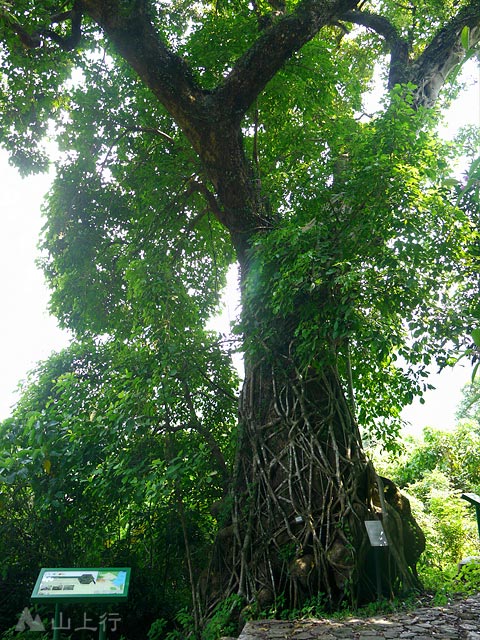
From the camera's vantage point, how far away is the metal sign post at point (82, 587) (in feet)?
12.7

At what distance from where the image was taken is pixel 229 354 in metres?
6.29

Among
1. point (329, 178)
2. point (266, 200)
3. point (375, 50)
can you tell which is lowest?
point (329, 178)

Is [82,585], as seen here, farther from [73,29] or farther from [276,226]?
[73,29]

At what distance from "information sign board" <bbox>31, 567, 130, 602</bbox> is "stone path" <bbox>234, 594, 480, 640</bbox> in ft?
3.18

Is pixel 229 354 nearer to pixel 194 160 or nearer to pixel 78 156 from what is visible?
pixel 194 160

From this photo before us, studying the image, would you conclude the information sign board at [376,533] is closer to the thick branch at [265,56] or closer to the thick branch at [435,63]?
the thick branch at [265,56]

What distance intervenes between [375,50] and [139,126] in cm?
464

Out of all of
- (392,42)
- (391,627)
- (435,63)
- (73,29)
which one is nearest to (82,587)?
(391,627)

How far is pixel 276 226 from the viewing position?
6004mm

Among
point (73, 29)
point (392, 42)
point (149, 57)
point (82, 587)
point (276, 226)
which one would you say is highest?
point (392, 42)

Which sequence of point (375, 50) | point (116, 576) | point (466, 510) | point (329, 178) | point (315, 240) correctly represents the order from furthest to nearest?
point (375, 50) < point (466, 510) < point (329, 178) < point (315, 240) < point (116, 576)

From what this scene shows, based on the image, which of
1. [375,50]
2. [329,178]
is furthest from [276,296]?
[375,50]

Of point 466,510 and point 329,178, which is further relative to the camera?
point 466,510

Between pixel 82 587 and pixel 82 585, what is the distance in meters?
0.01
